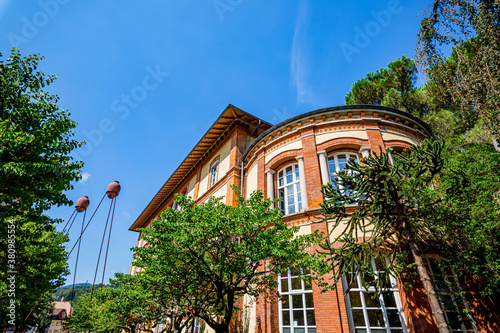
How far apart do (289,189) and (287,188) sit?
0.13 metres

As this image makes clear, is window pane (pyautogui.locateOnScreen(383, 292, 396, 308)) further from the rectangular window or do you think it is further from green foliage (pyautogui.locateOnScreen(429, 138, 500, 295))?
the rectangular window

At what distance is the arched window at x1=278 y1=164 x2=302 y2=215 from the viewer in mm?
11719

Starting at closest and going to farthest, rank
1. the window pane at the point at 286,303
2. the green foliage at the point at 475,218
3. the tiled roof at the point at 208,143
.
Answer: the green foliage at the point at 475,218 → the window pane at the point at 286,303 → the tiled roof at the point at 208,143

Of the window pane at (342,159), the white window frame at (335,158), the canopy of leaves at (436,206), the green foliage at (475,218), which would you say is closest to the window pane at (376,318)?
the canopy of leaves at (436,206)

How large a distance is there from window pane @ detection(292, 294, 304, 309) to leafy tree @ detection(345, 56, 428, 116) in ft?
53.8

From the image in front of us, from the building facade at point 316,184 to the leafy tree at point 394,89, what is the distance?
7.49m

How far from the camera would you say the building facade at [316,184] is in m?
8.32

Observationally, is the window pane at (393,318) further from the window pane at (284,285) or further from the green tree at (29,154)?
the green tree at (29,154)

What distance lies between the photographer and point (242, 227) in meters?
7.44

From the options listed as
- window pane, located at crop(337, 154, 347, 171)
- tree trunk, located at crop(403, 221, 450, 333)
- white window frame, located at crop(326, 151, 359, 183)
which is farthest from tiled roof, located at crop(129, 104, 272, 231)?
tree trunk, located at crop(403, 221, 450, 333)

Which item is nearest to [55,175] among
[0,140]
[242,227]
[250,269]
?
[0,140]

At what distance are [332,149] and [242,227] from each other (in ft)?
22.1

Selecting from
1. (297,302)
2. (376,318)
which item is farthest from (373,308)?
(297,302)

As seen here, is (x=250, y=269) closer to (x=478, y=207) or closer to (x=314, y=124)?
(x=478, y=207)
